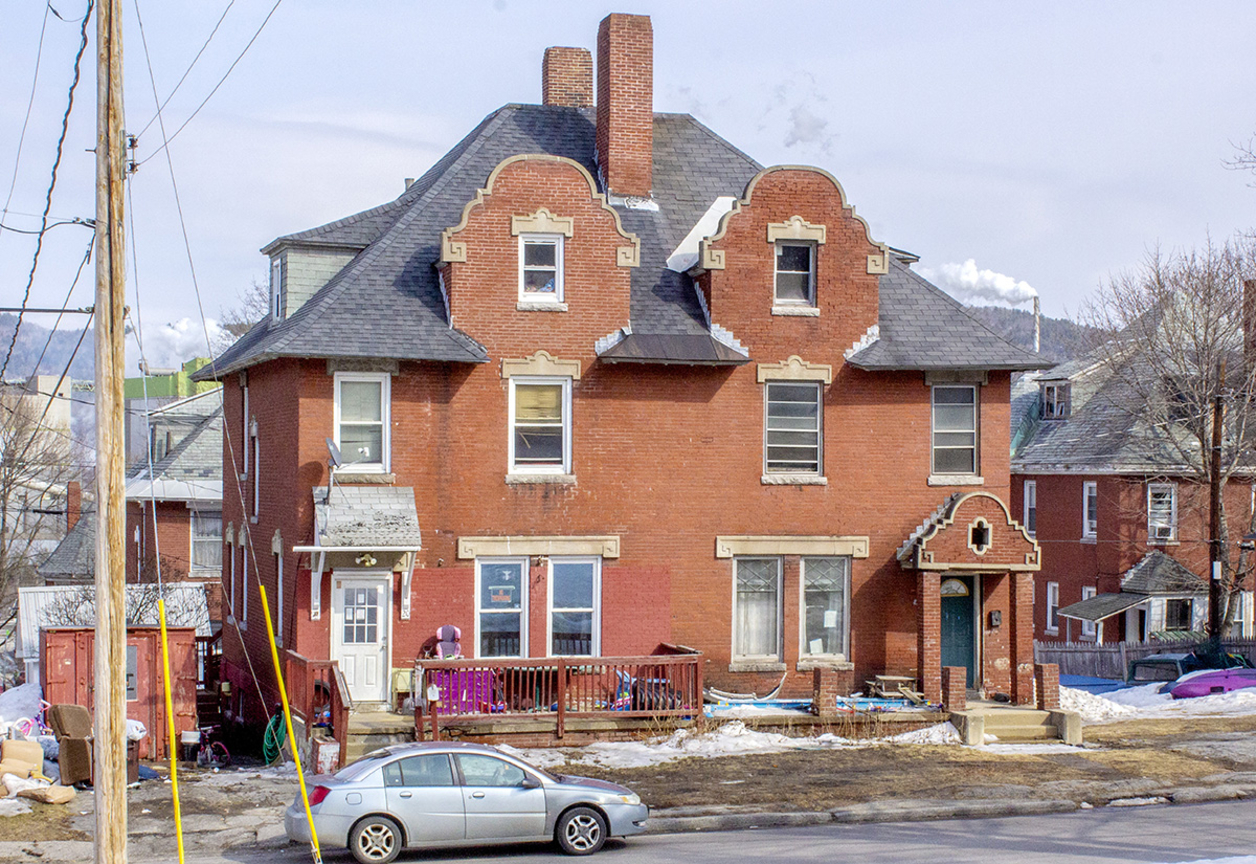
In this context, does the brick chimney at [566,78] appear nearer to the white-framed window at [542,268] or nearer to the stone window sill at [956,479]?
the white-framed window at [542,268]

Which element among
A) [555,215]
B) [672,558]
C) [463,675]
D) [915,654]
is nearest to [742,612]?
[672,558]

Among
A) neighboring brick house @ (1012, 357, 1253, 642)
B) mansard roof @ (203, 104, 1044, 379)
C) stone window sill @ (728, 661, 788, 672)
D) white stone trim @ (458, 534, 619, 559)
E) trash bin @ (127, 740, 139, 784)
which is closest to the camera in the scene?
trash bin @ (127, 740, 139, 784)

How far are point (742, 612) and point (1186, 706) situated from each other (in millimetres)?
10424

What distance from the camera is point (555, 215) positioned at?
954 inches

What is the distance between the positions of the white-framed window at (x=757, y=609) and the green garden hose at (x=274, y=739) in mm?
8481

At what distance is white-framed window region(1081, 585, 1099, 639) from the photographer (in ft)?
143

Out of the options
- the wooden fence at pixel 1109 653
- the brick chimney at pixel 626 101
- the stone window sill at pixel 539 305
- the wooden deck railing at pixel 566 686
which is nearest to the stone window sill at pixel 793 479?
the wooden deck railing at pixel 566 686

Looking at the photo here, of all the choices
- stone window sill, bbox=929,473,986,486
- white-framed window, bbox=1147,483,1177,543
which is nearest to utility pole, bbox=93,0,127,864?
stone window sill, bbox=929,473,986,486

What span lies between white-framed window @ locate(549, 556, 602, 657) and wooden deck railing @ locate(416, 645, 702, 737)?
31.8 inches

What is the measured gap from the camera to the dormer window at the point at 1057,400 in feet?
159

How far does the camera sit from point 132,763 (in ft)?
66.8

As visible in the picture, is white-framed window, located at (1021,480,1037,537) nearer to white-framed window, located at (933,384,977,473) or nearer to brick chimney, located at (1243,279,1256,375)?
brick chimney, located at (1243,279,1256,375)

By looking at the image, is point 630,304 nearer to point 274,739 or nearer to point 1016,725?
point 274,739

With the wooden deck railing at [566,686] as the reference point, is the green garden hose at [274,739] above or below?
below
